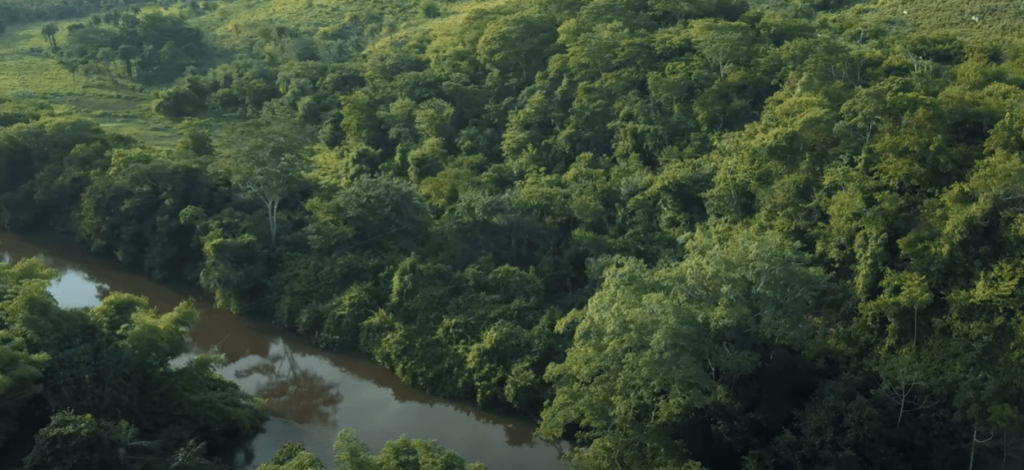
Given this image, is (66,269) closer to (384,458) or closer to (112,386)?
(112,386)

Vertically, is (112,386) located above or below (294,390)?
above

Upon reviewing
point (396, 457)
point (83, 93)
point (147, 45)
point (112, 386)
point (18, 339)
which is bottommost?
point (83, 93)

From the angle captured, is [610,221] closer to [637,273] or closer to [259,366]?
[637,273]

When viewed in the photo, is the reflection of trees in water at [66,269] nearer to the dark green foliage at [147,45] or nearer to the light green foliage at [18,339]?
the light green foliage at [18,339]

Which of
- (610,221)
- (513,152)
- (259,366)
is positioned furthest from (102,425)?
(513,152)

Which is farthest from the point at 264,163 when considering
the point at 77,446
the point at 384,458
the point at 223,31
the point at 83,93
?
the point at 223,31

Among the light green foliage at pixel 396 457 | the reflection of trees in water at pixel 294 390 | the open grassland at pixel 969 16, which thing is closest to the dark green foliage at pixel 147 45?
the reflection of trees in water at pixel 294 390
